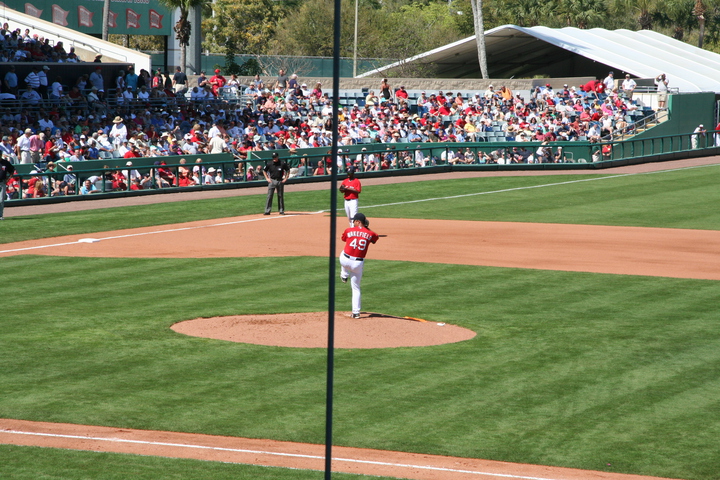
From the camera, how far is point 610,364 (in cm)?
1226

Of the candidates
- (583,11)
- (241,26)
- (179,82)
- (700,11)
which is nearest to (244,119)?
(179,82)

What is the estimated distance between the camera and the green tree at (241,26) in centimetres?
7769

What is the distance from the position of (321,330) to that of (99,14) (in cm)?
4097

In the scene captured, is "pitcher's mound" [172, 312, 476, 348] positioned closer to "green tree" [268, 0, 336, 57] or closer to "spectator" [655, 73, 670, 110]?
"spectator" [655, 73, 670, 110]

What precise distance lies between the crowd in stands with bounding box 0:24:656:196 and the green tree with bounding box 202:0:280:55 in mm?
36802

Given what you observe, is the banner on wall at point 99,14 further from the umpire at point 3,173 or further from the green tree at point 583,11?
the green tree at point 583,11

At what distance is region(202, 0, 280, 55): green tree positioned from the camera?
77.7 meters

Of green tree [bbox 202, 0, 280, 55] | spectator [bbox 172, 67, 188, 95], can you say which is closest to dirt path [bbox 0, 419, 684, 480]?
spectator [bbox 172, 67, 188, 95]

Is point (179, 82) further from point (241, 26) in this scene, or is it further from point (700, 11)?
point (700, 11)

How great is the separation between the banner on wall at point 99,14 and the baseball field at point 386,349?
26.0m

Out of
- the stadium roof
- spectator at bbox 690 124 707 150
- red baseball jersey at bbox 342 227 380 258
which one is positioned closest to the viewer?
red baseball jersey at bbox 342 227 380 258

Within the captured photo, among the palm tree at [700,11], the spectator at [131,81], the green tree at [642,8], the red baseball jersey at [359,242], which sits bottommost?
the red baseball jersey at [359,242]

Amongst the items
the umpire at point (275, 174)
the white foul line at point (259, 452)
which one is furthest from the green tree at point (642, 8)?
the white foul line at point (259, 452)

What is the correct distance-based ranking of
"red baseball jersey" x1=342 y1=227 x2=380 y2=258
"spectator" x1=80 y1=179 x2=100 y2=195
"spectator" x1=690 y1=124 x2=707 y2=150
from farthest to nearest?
"spectator" x1=690 y1=124 x2=707 y2=150 < "spectator" x1=80 y1=179 x2=100 y2=195 < "red baseball jersey" x1=342 y1=227 x2=380 y2=258
